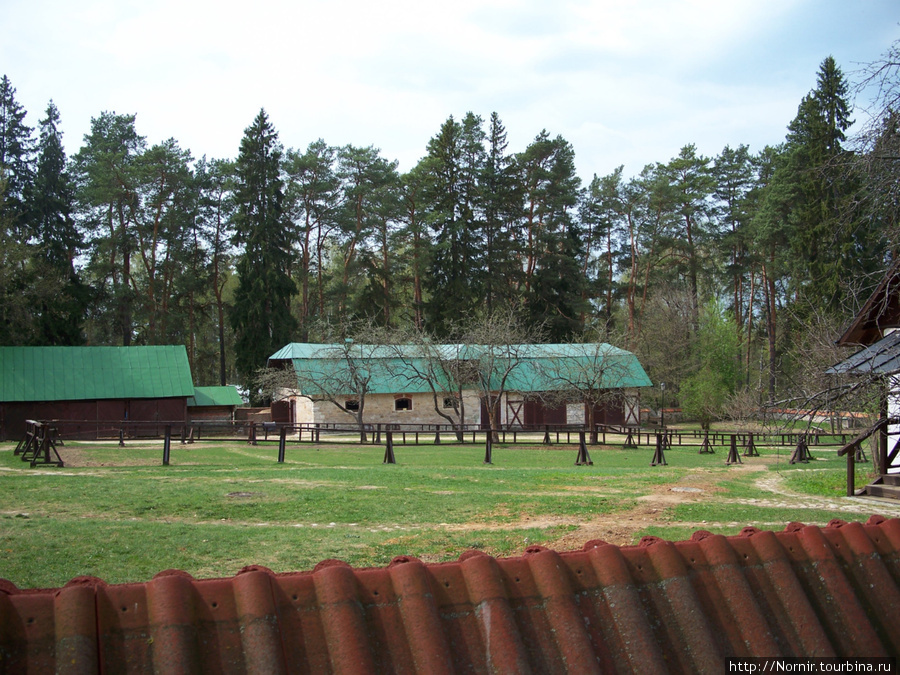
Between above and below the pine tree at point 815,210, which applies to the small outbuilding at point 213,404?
below

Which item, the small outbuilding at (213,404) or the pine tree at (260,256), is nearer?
the small outbuilding at (213,404)

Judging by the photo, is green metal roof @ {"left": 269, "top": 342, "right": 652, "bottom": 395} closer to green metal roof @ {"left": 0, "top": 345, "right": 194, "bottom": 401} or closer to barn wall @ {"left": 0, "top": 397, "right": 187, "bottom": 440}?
green metal roof @ {"left": 0, "top": 345, "right": 194, "bottom": 401}


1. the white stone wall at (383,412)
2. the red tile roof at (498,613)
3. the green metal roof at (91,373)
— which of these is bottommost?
the white stone wall at (383,412)

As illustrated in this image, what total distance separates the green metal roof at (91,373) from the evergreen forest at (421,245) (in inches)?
341

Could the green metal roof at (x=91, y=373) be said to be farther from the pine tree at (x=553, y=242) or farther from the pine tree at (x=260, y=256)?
the pine tree at (x=553, y=242)

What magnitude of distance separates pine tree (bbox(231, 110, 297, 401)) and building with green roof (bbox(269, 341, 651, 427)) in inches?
199

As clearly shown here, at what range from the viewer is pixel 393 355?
37.8 m

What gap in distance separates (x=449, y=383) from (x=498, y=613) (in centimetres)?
3285

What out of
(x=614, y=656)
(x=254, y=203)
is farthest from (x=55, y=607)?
(x=254, y=203)

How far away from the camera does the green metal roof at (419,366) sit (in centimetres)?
3644

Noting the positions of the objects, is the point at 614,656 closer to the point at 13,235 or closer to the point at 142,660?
the point at 142,660

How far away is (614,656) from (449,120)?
55.5 metres

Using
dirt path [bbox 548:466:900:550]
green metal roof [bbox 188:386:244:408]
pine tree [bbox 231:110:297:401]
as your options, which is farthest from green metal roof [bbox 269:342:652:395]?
dirt path [bbox 548:466:900:550]

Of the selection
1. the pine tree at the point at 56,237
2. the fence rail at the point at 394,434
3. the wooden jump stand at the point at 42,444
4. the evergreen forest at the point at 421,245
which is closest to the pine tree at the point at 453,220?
the evergreen forest at the point at 421,245
